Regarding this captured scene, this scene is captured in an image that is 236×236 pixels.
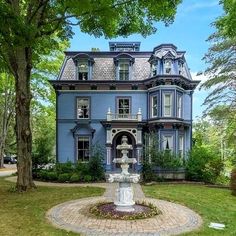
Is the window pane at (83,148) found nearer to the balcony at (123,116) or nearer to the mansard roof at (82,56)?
the balcony at (123,116)

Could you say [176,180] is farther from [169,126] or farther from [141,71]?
[141,71]

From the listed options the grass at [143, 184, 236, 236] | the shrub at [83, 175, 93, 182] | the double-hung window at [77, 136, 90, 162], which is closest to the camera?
the grass at [143, 184, 236, 236]

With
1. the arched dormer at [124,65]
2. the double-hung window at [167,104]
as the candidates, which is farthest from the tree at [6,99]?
the double-hung window at [167,104]

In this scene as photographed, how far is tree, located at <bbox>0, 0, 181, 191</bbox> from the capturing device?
50.2 feet

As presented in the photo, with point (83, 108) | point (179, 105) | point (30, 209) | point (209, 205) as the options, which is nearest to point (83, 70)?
point (83, 108)

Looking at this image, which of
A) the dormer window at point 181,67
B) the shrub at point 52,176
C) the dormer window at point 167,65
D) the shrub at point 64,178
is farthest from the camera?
the dormer window at point 181,67

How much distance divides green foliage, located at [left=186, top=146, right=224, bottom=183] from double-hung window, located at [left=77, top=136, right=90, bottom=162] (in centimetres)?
773

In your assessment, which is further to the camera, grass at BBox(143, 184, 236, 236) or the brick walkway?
grass at BBox(143, 184, 236, 236)

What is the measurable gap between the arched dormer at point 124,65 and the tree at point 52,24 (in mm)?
9215

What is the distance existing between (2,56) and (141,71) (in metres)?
12.7

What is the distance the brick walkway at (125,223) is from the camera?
9062 millimetres

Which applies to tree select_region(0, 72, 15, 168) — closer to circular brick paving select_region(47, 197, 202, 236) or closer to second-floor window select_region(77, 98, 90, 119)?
second-floor window select_region(77, 98, 90, 119)

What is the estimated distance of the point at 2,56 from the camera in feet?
55.8

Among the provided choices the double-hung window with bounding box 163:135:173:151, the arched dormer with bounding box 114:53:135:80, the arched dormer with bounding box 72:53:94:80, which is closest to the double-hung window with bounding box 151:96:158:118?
the double-hung window with bounding box 163:135:173:151
